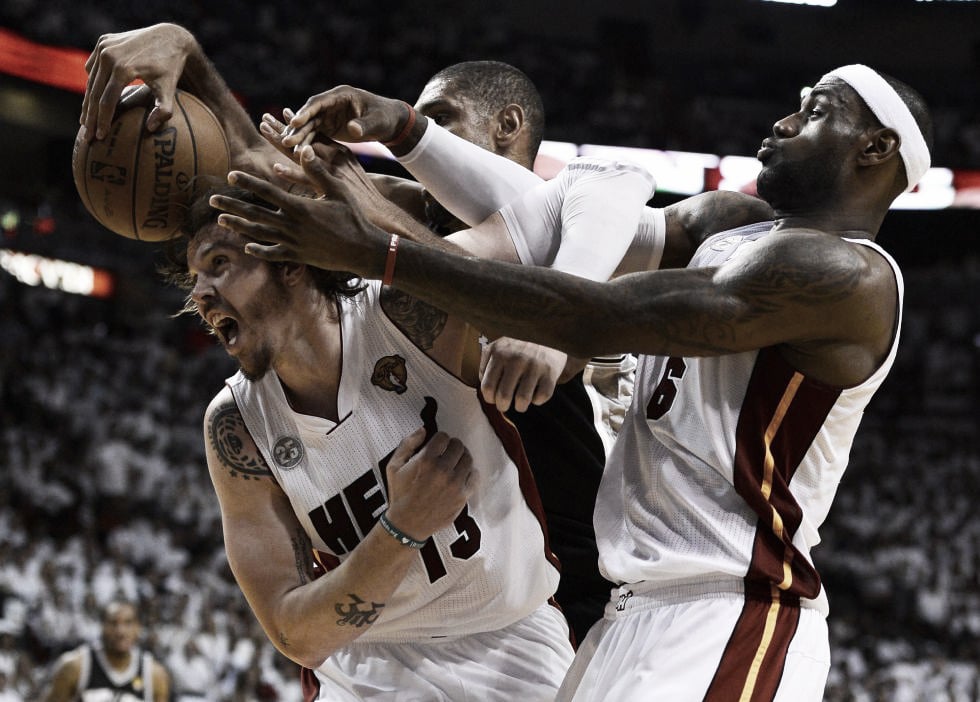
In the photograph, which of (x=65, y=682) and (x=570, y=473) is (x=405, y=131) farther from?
(x=65, y=682)

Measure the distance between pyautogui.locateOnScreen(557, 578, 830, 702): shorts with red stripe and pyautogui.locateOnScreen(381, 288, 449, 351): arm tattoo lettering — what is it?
826 millimetres

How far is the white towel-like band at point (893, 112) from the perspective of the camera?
275 cm

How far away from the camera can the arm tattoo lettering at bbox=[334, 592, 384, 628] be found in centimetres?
290

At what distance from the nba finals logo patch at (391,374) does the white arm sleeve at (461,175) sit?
0.43 m

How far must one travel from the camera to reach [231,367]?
1504 cm

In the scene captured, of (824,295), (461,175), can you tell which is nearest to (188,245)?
(461,175)

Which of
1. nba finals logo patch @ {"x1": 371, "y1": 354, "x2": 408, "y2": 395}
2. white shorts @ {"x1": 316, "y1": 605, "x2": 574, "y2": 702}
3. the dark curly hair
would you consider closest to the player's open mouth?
the dark curly hair

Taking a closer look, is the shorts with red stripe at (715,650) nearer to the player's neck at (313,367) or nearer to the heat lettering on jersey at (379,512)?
the heat lettering on jersey at (379,512)

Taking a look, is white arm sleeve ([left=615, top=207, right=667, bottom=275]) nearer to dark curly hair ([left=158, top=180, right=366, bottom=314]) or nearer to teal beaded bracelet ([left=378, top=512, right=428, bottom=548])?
dark curly hair ([left=158, top=180, right=366, bottom=314])

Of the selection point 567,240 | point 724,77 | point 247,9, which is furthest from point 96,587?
point 724,77

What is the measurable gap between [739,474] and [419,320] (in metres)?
0.91

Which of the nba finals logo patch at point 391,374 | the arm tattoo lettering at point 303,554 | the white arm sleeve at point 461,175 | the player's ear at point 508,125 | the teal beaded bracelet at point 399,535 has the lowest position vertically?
the arm tattoo lettering at point 303,554

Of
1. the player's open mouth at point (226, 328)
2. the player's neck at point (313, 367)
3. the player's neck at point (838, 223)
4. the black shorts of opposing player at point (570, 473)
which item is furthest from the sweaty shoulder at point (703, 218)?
the player's open mouth at point (226, 328)

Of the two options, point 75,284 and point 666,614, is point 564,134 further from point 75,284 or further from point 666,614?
point 666,614
